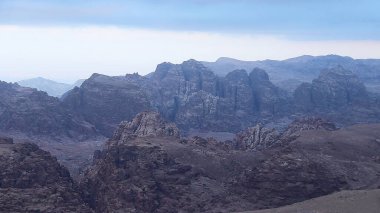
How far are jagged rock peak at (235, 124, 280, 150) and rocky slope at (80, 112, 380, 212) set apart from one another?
54.0 ft

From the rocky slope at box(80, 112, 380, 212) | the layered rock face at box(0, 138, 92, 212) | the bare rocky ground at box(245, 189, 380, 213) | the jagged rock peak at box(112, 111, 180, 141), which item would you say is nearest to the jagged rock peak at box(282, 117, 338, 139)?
the rocky slope at box(80, 112, 380, 212)

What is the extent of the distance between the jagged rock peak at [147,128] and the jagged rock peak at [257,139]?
61.8 feet

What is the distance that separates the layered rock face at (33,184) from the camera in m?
109

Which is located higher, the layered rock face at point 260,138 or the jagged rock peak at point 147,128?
the jagged rock peak at point 147,128

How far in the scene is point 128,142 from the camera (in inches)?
5595

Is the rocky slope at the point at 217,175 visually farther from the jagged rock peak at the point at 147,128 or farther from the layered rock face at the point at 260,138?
the layered rock face at the point at 260,138

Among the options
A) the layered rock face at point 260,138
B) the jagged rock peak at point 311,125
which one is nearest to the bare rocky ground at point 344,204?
the layered rock face at point 260,138

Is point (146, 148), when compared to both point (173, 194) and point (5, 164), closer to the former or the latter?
point (173, 194)

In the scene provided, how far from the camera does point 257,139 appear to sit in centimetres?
16775

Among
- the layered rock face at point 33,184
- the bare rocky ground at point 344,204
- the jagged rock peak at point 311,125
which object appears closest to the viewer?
the bare rocky ground at point 344,204

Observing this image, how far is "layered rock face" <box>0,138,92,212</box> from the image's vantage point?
109 m

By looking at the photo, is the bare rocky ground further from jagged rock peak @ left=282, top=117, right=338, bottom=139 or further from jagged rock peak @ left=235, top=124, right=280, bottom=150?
jagged rock peak @ left=282, top=117, right=338, bottom=139

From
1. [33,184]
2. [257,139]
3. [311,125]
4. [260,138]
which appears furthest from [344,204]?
[311,125]

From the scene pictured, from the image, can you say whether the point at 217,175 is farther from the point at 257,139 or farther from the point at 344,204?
the point at 257,139
